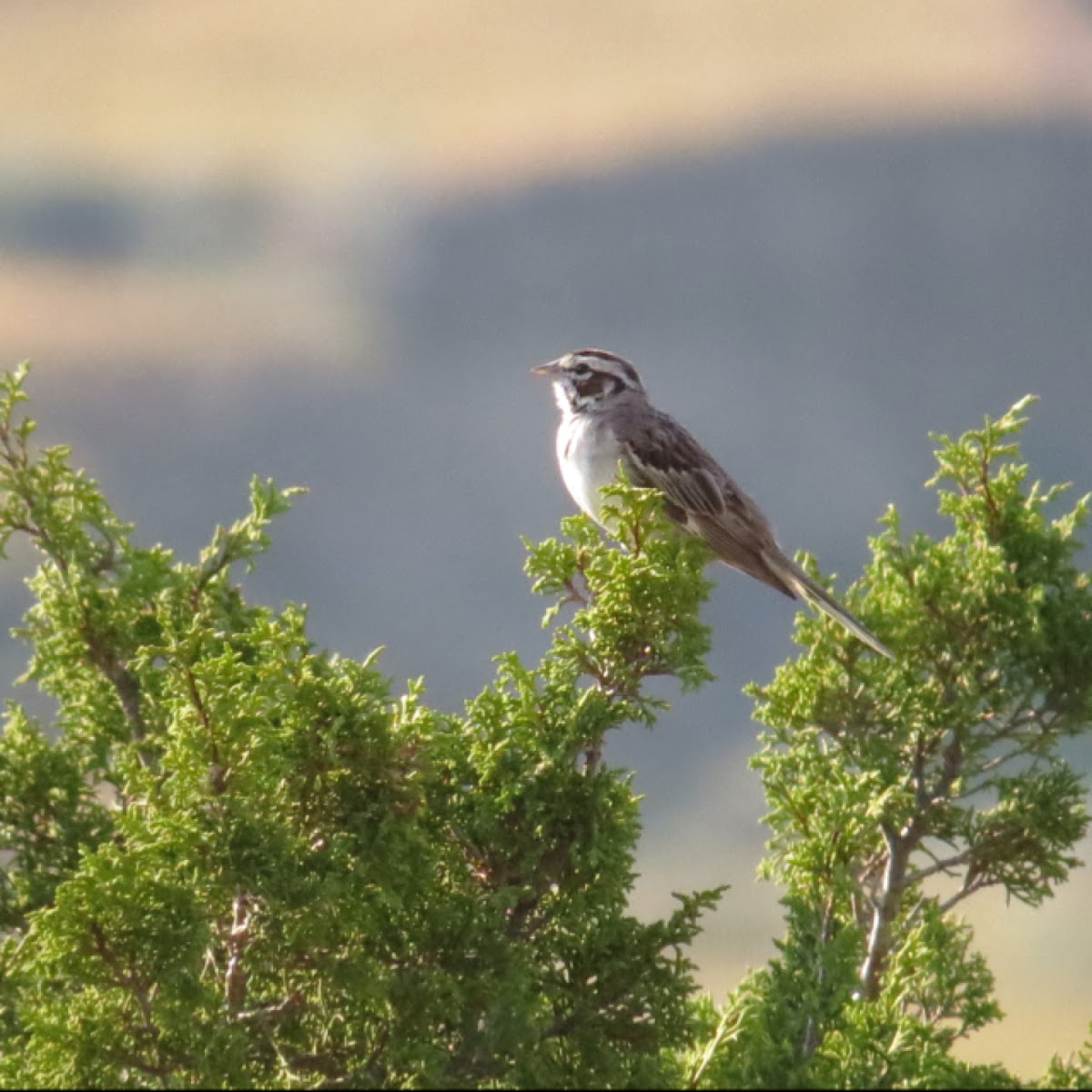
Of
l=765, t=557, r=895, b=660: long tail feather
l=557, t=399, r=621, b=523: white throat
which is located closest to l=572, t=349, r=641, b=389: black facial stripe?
l=557, t=399, r=621, b=523: white throat

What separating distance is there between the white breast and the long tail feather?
1361 millimetres

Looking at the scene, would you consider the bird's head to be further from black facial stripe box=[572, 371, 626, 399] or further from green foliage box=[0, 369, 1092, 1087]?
green foliage box=[0, 369, 1092, 1087]

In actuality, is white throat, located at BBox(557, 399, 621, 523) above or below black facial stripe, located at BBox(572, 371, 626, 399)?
below

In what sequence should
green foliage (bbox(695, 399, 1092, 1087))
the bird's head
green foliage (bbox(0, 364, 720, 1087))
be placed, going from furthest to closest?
the bird's head → green foliage (bbox(695, 399, 1092, 1087)) → green foliage (bbox(0, 364, 720, 1087))

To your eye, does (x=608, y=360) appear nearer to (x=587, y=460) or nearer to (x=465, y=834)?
(x=587, y=460)

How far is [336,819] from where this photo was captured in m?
6.87

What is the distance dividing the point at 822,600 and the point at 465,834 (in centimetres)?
383

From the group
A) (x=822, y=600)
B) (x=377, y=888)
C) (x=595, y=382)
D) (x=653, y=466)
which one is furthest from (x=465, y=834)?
(x=595, y=382)

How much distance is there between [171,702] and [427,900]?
152cm

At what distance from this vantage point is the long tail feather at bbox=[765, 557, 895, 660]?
32.1 ft

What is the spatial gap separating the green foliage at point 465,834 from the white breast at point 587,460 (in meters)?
2.21

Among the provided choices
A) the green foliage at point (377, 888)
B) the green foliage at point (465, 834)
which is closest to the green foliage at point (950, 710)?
the green foliage at point (465, 834)

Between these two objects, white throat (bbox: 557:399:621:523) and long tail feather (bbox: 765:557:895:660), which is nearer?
long tail feather (bbox: 765:557:895:660)

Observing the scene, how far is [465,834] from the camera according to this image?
729cm
